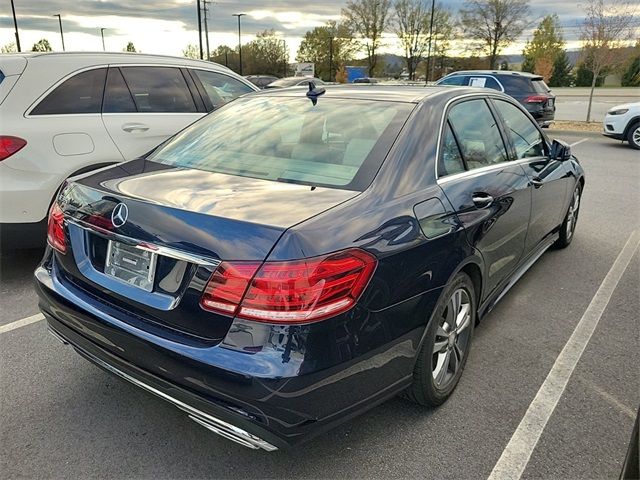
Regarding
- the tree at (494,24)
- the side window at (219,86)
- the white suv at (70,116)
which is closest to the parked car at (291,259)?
the white suv at (70,116)

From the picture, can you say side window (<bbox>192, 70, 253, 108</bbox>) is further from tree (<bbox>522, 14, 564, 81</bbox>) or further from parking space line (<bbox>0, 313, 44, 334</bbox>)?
tree (<bbox>522, 14, 564, 81</bbox>)

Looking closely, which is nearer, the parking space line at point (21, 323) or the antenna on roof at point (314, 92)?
the antenna on roof at point (314, 92)

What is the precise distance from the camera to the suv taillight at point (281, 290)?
5.80 feet

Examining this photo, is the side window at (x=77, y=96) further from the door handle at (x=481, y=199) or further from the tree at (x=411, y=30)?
the tree at (x=411, y=30)

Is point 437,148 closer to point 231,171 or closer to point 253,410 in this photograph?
point 231,171

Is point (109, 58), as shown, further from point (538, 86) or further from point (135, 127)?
point (538, 86)

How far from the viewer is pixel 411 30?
2188 inches

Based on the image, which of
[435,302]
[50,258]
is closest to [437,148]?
[435,302]

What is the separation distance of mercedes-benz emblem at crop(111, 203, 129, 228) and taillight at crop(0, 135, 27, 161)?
2.35 m

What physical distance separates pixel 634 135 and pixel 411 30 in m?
47.3

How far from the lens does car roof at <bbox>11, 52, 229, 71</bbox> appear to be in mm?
4367

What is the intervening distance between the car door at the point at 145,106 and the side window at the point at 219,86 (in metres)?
0.19

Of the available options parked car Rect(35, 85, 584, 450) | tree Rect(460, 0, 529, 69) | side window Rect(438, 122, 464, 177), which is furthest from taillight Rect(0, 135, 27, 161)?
tree Rect(460, 0, 529, 69)

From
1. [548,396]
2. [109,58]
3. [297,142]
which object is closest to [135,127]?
[109,58]
